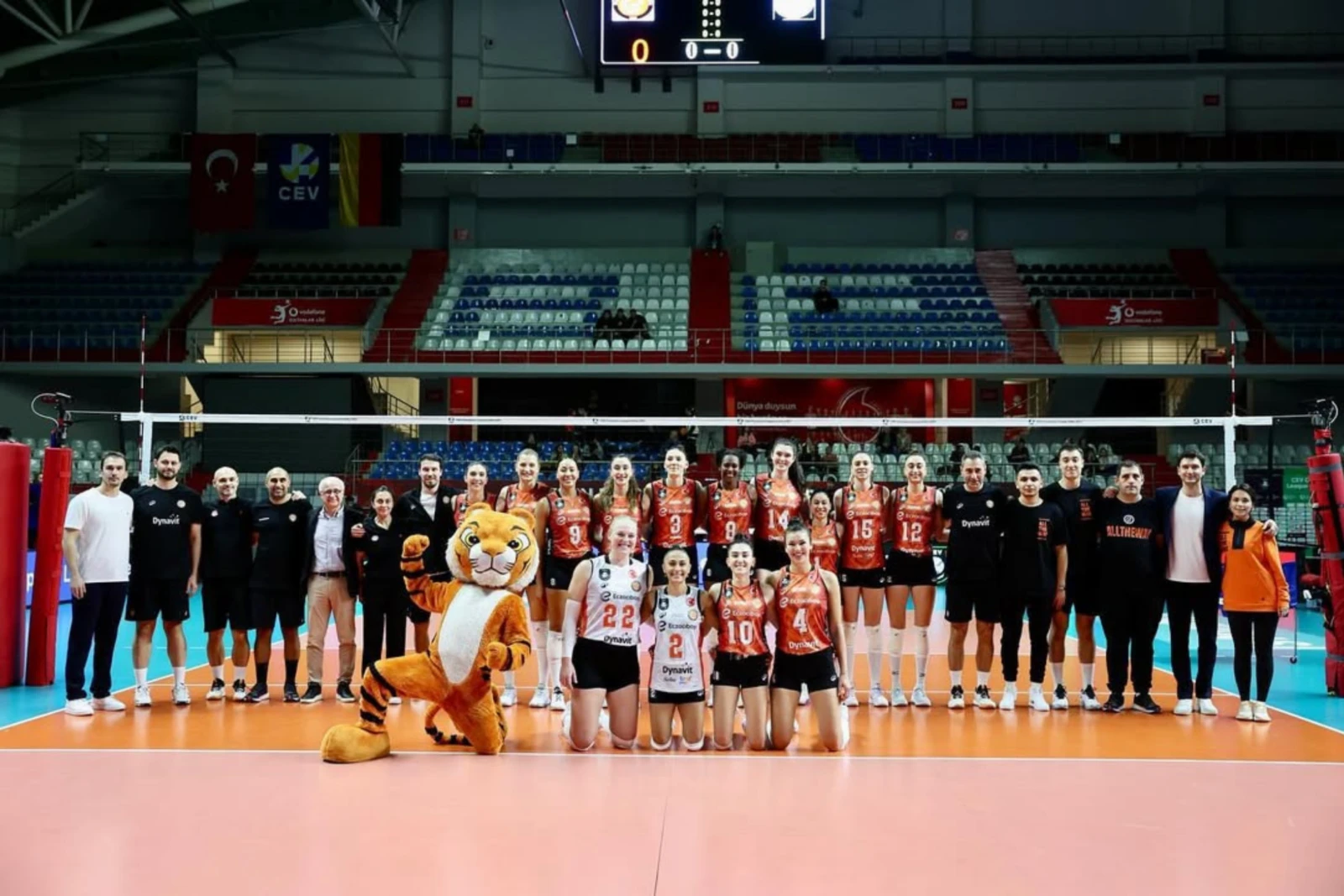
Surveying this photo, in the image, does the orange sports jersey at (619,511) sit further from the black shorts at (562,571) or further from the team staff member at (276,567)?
the team staff member at (276,567)

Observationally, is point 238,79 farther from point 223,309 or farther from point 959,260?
point 959,260

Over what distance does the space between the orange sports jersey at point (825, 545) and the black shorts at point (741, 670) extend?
4.74 feet

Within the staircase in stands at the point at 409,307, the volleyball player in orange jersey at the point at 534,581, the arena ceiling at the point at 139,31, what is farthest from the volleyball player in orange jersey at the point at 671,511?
the arena ceiling at the point at 139,31

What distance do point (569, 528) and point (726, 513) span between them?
119 cm

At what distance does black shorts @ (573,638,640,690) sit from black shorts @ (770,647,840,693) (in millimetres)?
924

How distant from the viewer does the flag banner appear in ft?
84.8

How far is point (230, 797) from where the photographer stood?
19.0 ft

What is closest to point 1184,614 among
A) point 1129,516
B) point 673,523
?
point 1129,516

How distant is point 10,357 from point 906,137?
2058 cm

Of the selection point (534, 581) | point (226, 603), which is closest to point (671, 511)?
point (534, 581)

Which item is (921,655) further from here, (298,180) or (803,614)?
(298,180)

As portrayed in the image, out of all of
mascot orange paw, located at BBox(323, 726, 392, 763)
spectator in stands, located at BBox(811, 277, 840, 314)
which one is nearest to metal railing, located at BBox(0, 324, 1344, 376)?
spectator in stands, located at BBox(811, 277, 840, 314)

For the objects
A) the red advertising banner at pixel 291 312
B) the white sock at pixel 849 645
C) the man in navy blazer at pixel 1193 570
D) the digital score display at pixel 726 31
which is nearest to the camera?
the white sock at pixel 849 645

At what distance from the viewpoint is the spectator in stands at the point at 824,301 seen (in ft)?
85.3
